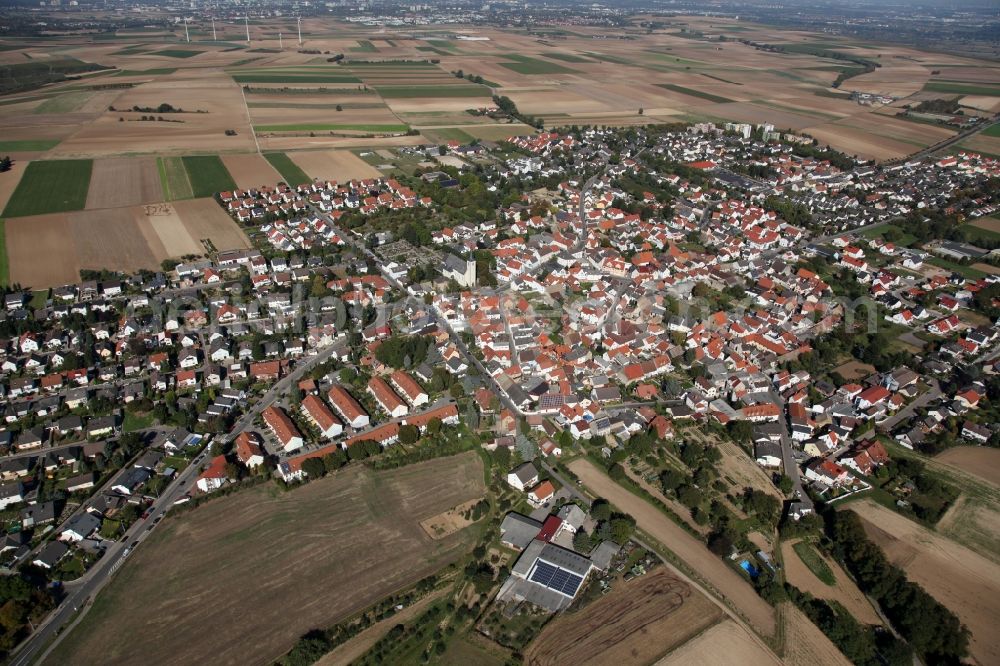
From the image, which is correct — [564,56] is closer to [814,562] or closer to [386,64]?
[386,64]

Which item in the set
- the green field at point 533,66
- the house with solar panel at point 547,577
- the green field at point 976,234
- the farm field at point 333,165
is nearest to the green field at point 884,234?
the green field at point 976,234

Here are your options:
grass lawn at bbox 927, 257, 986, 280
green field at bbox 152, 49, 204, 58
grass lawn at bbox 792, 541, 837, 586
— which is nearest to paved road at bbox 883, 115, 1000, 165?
grass lawn at bbox 927, 257, 986, 280

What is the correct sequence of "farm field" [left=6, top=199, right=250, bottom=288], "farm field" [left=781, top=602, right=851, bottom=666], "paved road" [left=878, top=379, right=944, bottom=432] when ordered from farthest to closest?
"farm field" [left=6, top=199, right=250, bottom=288] < "paved road" [left=878, top=379, right=944, bottom=432] < "farm field" [left=781, top=602, right=851, bottom=666]

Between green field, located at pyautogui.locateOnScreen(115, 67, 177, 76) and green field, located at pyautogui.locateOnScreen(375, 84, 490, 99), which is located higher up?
green field, located at pyautogui.locateOnScreen(375, 84, 490, 99)

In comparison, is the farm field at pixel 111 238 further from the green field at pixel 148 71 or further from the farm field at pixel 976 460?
the green field at pixel 148 71

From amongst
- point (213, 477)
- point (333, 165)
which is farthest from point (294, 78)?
point (213, 477)

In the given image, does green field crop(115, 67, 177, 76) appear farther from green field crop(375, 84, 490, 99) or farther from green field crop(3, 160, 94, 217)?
green field crop(3, 160, 94, 217)
